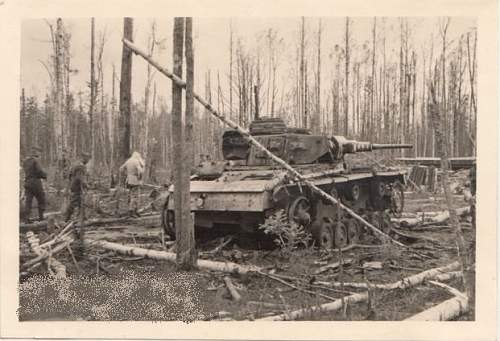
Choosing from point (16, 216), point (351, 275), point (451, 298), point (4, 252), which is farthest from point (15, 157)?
point (451, 298)

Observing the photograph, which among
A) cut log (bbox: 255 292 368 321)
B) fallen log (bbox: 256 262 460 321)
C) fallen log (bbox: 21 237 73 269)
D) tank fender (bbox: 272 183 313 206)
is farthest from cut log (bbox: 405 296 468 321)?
fallen log (bbox: 21 237 73 269)

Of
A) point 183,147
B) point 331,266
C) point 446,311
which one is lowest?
point 446,311

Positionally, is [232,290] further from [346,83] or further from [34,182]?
[346,83]

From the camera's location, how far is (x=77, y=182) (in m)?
6.66

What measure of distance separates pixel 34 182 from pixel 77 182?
0.49 meters

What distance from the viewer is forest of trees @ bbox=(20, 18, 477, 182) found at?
5.93 metres

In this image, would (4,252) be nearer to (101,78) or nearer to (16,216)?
(16,216)

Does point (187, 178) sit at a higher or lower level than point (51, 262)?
higher

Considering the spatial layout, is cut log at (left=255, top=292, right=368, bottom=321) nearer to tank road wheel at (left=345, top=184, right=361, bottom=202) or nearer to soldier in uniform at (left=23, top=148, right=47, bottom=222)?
tank road wheel at (left=345, top=184, right=361, bottom=202)

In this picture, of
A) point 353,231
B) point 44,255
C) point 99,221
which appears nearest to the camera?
point 44,255

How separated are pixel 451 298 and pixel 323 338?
49.7 inches

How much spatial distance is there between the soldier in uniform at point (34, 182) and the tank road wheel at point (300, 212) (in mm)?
2934

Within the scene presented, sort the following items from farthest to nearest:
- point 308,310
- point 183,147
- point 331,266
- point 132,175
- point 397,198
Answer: point 397,198 → point 132,175 → point 331,266 → point 183,147 → point 308,310

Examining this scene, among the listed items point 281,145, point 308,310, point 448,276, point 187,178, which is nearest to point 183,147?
point 187,178
